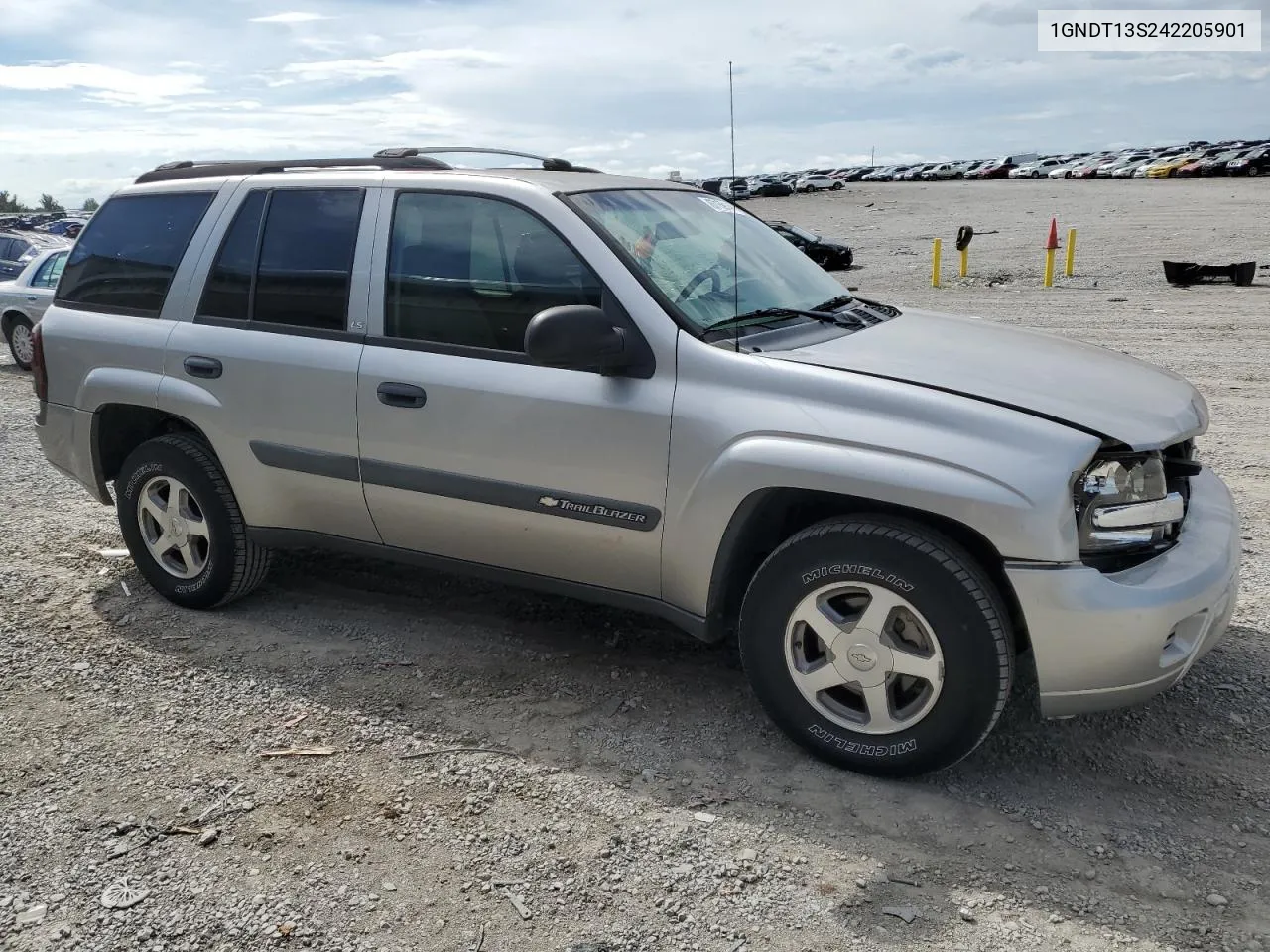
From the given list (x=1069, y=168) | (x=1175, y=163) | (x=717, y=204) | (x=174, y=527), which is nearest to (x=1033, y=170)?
(x=1069, y=168)

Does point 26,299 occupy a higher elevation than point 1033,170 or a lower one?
lower

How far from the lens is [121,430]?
16.4 feet

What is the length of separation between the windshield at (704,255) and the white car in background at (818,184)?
5576 centimetres

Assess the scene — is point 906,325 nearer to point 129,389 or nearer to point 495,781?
point 495,781

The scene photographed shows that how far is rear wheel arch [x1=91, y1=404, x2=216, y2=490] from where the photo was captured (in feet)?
15.7

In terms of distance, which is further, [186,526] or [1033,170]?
[1033,170]

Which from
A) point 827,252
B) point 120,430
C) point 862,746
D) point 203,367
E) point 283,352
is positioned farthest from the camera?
point 827,252

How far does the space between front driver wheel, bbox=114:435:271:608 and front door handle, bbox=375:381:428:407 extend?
40.0 inches

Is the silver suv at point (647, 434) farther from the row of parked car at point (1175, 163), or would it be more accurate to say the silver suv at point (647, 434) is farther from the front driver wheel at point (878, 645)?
the row of parked car at point (1175, 163)

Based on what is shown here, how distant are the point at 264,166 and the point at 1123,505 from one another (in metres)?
3.57

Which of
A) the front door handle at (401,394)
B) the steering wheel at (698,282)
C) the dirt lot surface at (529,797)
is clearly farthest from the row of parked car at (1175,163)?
the front door handle at (401,394)

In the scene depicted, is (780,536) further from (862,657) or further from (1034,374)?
(1034,374)

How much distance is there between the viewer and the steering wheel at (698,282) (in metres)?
3.69

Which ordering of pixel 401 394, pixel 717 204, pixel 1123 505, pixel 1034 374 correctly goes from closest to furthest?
pixel 1123 505 < pixel 1034 374 < pixel 401 394 < pixel 717 204
